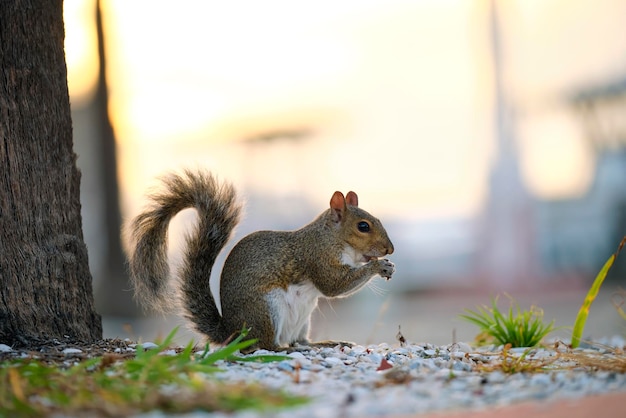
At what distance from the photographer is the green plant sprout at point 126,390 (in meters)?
1.91

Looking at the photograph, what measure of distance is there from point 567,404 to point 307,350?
1319 millimetres

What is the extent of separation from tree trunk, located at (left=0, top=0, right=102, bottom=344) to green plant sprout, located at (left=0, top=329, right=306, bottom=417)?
1.60 feet

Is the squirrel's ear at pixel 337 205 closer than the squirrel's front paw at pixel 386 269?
No

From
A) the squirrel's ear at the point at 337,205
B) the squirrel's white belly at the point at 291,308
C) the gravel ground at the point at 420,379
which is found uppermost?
the squirrel's ear at the point at 337,205

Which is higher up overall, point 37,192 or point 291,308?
point 37,192

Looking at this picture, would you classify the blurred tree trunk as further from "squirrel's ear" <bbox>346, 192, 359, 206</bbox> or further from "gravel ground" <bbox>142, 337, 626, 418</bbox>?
"gravel ground" <bbox>142, 337, 626, 418</bbox>

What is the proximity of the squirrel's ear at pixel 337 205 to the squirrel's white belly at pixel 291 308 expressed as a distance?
0.31 m

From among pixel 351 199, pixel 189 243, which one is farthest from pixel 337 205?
pixel 189 243

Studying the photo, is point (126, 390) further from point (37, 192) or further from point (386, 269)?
point (386, 269)

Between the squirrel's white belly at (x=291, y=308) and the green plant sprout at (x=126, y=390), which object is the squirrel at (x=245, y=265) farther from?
the green plant sprout at (x=126, y=390)

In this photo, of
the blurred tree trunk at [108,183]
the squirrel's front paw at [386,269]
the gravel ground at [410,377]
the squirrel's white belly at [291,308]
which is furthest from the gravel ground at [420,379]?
the blurred tree trunk at [108,183]

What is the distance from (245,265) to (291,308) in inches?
8.9

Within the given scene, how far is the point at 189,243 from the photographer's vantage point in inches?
131

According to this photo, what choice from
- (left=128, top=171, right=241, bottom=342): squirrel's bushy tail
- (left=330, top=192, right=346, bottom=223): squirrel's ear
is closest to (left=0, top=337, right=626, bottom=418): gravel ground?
(left=128, top=171, right=241, bottom=342): squirrel's bushy tail
